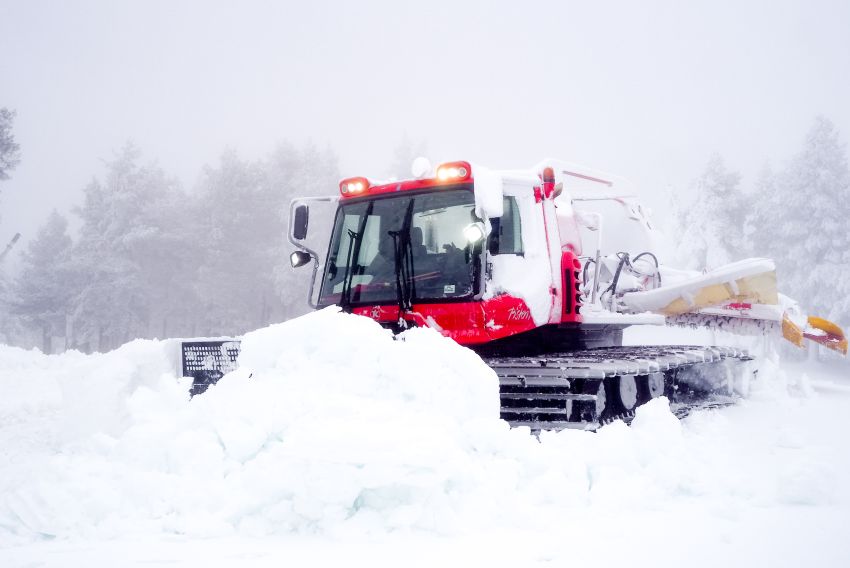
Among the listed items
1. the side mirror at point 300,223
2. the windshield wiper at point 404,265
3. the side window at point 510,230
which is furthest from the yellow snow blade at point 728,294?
the side mirror at point 300,223

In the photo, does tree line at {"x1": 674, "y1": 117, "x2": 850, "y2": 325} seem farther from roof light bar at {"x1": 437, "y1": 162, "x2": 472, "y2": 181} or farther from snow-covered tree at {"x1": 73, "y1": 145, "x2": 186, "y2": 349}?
snow-covered tree at {"x1": 73, "y1": 145, "x2": 186, "y2": 349}

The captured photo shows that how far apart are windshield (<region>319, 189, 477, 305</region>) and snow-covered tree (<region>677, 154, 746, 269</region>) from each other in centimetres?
3157

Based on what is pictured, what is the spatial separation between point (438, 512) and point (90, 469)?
2.07 m

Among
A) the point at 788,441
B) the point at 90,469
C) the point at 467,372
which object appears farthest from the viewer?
the point at 788,441

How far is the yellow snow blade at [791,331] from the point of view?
10.5 m

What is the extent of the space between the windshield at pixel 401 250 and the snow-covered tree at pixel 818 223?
87.5 feet

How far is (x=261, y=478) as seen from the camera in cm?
391

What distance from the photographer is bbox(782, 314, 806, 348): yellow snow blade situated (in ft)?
34.5

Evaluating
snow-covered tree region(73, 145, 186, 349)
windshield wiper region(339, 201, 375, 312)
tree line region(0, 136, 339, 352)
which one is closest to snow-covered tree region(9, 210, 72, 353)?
tree line region(0, 136, 339, 352)

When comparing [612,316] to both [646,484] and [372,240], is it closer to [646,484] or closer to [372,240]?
[372,240]

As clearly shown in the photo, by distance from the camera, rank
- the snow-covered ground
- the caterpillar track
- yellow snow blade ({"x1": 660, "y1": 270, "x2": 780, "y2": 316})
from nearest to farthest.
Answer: the snow-covered ground → the caterpillar track → yellow snow blade ({"x1": 660, "y1": 270, "x2": 780, "y2": 316})

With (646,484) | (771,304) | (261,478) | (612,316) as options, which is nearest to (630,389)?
(612,316)

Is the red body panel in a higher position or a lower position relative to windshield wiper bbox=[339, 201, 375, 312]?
lower

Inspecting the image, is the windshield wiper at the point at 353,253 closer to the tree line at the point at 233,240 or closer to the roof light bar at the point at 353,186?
the roof light bar at the point at 353,186
